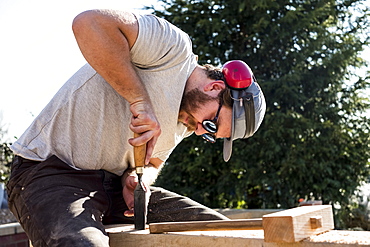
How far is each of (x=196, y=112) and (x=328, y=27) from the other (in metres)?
4.98

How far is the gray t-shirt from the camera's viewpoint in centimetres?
238

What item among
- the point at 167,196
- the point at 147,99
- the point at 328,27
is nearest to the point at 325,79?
the point at 328,27

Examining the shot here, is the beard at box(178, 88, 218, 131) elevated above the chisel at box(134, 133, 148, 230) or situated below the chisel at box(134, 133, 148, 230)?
above

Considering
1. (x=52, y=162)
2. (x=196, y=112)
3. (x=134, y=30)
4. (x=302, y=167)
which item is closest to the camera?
(x=134, y=30)

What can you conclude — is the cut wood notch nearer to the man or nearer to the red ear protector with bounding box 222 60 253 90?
the man

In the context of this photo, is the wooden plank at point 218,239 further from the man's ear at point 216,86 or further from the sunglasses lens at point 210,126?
the man's ear at point 216,86

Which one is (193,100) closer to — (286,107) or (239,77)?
(239,77)

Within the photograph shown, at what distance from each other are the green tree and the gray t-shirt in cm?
404

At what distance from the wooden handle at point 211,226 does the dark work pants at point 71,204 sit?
0.85 feet

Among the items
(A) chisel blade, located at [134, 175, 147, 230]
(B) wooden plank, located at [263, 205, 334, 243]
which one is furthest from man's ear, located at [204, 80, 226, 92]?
(B) wooden plank, located at [263, 205, 334, 243]

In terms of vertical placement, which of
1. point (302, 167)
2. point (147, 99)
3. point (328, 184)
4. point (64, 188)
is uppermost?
point (147, 99)

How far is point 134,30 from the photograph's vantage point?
7.17 feet

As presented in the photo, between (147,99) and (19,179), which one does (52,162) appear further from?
(147,99)

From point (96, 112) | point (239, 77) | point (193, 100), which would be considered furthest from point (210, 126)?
point (96, 112)
